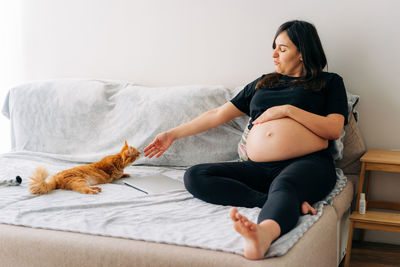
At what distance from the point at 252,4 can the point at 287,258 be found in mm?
1541

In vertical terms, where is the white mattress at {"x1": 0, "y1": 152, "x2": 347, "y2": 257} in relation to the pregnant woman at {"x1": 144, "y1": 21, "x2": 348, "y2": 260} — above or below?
below

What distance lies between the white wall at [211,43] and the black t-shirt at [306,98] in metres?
0.34

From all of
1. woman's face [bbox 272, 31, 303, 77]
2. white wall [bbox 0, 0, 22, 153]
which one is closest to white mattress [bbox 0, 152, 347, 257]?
woman's face [bbox 272, 31, 303, 77]

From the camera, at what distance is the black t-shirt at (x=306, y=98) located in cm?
179

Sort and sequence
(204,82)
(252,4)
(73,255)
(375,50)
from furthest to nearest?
(204,82)
(252,4)
(375,50)
(73,255)

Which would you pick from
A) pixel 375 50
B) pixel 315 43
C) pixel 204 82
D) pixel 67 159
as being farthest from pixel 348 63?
pixel 67 159

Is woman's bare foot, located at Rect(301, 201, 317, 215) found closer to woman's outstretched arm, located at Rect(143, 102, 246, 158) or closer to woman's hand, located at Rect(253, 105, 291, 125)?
woman's hand, located at Rect(253, 105, 291, 125)

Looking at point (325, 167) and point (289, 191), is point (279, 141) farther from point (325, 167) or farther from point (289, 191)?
point (289, 191)

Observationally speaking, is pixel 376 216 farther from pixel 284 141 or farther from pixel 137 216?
pixel 137 216

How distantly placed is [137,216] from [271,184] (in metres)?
0.46

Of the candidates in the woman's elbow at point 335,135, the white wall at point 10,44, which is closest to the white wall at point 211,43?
the white wall at point 10,44

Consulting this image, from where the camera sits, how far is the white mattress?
120cm

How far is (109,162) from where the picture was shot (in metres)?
1.93

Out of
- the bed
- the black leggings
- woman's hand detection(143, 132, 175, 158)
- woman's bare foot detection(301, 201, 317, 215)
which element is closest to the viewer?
the bed
